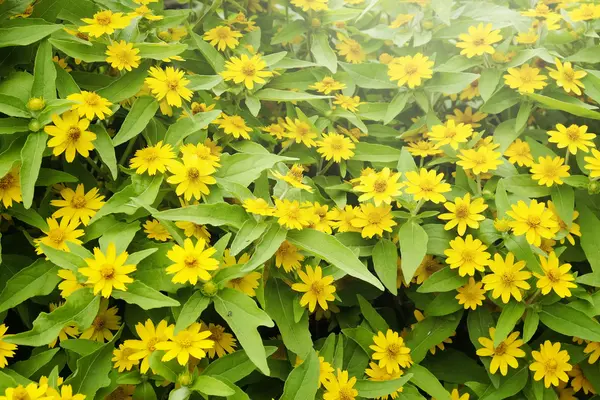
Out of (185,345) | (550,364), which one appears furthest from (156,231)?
(550,364)

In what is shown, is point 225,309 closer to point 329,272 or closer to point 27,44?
point 329,272

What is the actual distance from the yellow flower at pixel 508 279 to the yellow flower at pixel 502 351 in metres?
0.09

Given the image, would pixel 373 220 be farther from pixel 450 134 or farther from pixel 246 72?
pixel 246 72

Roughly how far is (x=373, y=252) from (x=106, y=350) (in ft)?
1.67

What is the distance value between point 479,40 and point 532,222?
49cm

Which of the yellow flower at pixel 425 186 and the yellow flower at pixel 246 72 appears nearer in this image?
the yellow flower at pixel 425 186

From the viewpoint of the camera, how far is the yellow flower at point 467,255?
111 cm

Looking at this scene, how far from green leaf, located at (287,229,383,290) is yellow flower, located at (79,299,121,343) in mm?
345

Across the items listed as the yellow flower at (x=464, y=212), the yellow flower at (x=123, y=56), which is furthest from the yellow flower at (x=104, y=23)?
the yellow flower at (x=464, y=212)

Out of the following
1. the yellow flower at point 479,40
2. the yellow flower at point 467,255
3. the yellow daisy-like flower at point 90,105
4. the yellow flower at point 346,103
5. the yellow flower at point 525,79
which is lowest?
the yellow flower at point 467,255

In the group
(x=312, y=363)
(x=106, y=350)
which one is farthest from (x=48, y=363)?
(x=312, y=363)

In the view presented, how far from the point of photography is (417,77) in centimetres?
138

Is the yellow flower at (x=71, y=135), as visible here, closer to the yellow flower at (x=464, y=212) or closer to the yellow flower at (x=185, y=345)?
the yellow flower at (x=185, y=345)

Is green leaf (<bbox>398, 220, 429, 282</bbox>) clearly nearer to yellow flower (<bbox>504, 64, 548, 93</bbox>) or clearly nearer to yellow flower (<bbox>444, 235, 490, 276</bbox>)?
yellow flower (<bbox>444, 235, 490, 276</bbox>)
